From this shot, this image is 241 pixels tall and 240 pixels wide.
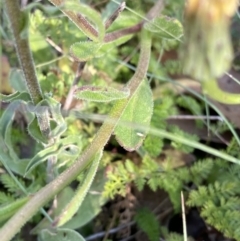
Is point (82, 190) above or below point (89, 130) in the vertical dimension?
above

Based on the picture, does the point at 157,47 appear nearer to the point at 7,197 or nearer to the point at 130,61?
the point at 130,61

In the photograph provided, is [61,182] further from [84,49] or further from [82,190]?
[84,49]

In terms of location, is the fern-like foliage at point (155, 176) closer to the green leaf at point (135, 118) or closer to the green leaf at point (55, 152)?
the green leaf at point (55, 152)

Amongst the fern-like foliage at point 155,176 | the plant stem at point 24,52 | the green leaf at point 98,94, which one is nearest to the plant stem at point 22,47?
the plant stem at point 24,52

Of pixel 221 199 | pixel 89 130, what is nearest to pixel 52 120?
pixel 89 130

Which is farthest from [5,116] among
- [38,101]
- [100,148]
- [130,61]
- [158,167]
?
[130,61]

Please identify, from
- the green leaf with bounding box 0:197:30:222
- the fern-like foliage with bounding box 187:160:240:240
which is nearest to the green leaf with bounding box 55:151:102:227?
the green leaf with bounding box 0:197:30:222
